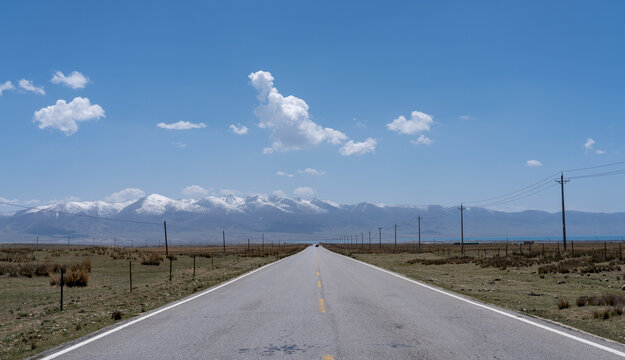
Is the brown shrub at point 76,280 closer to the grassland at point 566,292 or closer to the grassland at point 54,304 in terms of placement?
the grassland at point 54,304

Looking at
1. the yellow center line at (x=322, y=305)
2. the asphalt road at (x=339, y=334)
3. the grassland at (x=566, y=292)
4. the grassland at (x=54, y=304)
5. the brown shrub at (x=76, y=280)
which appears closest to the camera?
the asphalt road at (x=339, y=334)

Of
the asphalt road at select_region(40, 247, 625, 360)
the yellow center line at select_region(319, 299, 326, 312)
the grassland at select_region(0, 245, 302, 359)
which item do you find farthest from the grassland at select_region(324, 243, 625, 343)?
the grassland at select_region(0, 245, 302, 359)

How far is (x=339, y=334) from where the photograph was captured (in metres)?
9.38

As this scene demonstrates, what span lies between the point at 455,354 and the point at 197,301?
970 centimetres

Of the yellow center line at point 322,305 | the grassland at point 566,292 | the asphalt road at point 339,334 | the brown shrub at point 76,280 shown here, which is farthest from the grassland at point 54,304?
the grassland at point 566,292

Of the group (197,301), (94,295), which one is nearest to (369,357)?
(197,301)

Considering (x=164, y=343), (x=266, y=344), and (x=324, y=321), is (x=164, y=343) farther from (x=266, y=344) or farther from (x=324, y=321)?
(x=324, y=321)

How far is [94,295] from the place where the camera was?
69.2ft

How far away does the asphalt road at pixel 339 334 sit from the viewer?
784 cm

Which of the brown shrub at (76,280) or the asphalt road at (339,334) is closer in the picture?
the asphalt road at (339,334)

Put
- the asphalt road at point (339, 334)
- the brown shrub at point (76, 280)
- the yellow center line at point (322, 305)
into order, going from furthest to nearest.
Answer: the brown shrub at point (76, 280) < the yellow center line at point (322, 305) < the asphalt road at point (339, 334)

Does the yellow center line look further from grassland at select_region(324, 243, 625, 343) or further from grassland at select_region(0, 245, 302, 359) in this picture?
grassland at select_region(324, 243, 625, 343)

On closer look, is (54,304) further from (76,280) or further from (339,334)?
(339,334)

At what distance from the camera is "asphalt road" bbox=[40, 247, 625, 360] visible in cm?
784
